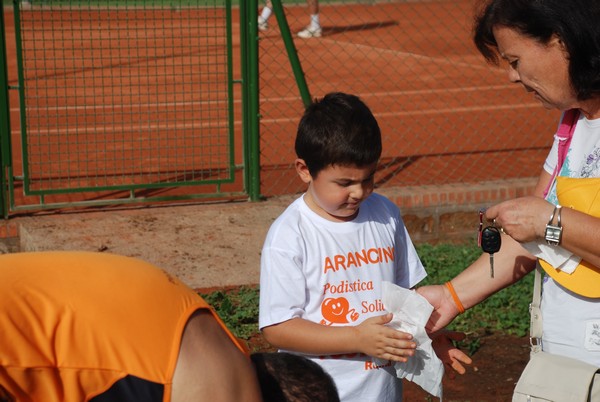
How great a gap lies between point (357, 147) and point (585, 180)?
74cm

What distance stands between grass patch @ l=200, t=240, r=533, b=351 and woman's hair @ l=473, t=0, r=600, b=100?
2.89 meters

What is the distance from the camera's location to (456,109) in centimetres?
1184

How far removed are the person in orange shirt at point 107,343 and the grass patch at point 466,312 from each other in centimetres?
319

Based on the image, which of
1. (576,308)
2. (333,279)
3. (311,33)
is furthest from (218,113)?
(311,33)

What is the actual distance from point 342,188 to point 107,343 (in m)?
1.20

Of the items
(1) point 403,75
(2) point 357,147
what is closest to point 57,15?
(1) point 403,75

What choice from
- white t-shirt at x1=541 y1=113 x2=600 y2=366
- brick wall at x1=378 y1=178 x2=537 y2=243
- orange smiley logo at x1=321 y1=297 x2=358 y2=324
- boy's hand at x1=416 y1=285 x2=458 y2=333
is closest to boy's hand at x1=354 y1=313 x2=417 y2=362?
orange smiley logo at x1=321 y1=297 x2=358 y2=324

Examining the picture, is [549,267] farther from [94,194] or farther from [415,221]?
[94,194]

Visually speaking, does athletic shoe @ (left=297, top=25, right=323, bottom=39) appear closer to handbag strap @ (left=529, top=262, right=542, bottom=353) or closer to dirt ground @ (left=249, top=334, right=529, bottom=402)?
dirt ground @ (left=249, top=334, right=529, bottom=402)

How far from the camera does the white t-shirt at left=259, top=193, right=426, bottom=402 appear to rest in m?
3.16

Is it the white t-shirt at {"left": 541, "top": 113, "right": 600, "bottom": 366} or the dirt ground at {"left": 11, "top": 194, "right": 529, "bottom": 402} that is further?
the dirt ground at {"left": 11, "top": 194, "right": 529, "bottom": 402}

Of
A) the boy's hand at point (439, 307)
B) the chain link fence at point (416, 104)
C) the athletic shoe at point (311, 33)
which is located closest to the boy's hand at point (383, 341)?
the boy's hand at point (439, 307)

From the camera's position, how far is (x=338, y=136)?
10.6 feet

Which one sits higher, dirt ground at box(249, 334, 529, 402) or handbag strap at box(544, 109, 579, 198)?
handbag strap at box(544, 109, 579, 198)
